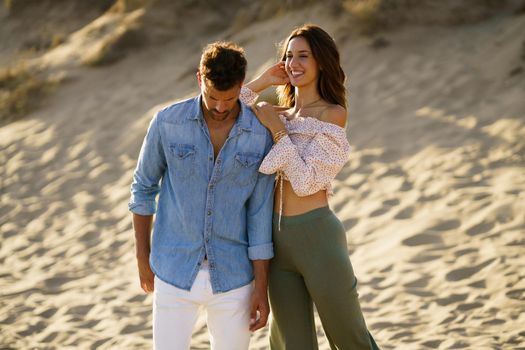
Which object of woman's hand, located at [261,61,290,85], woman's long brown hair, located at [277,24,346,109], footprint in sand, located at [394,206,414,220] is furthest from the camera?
footprint in sand, located at [394,206,414,220]

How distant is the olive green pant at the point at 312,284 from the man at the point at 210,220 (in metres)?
0.16

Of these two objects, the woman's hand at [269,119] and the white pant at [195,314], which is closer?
the white pant at [195,314]

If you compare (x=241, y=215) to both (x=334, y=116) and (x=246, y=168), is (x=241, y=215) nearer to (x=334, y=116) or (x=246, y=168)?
(x=246, y=168)

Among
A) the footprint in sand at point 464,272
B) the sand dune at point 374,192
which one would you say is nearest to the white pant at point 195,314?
the sand dune at point 374,192

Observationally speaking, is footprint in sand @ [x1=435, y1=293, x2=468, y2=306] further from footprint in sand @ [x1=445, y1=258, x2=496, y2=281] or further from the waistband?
the waistband

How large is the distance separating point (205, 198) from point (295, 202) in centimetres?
44

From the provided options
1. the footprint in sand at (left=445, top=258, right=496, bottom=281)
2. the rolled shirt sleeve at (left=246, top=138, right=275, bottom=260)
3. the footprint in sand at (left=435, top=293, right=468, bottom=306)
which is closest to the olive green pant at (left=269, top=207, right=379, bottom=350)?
the rolled shirt sleeve at (left=246, top=138, right=275, bottom=260)

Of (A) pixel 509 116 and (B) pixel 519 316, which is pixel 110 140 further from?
(B) pixel 519 316

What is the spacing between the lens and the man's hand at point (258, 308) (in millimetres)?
3451

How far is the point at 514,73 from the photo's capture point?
940cm

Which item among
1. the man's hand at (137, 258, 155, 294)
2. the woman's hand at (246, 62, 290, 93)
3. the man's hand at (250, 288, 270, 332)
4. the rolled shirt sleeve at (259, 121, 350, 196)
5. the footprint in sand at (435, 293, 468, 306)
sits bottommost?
the footprint in sand at (435, 293, 468, 306)

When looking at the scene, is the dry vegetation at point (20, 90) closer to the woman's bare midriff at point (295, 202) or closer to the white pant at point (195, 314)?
the woman's bare midriff at point (295, 202)

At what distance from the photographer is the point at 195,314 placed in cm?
346

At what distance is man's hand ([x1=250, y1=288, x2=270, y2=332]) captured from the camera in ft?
11.3
